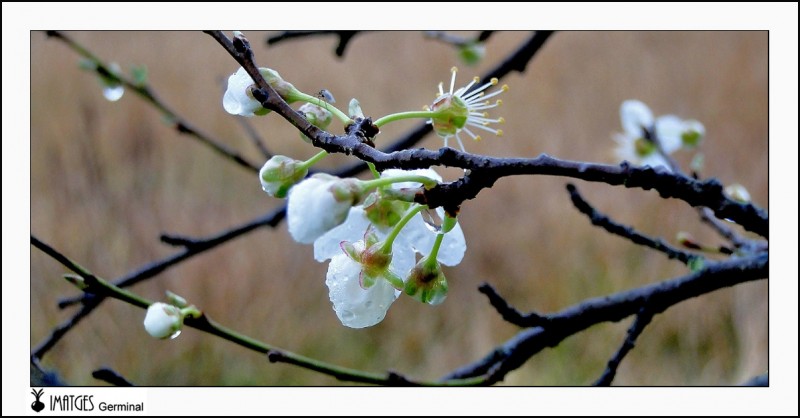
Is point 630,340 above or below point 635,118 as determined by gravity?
below

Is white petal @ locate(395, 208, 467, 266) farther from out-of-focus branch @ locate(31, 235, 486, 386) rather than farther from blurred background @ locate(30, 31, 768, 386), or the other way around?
blurred background @ locate(30, 31, 768, 386)

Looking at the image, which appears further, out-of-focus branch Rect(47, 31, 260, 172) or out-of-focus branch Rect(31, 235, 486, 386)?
out-of-focus branch Rect(47, 31, 260, 172)

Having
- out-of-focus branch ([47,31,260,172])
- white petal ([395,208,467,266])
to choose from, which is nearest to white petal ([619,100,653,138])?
out-of-focus branch ([47,31,260,172])

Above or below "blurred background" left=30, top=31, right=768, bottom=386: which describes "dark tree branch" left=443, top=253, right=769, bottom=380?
below

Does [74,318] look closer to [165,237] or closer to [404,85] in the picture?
[165,237]

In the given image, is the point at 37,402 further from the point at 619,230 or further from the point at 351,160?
the point at 351,160

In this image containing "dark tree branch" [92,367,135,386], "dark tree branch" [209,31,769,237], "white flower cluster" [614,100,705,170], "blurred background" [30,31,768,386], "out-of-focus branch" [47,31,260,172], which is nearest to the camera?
"dark tree branch" [209,31,769,237]

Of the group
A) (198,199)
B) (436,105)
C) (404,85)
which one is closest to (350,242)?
(436,105)

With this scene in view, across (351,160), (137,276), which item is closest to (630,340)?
(137,276)
